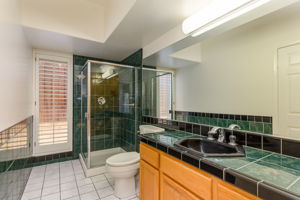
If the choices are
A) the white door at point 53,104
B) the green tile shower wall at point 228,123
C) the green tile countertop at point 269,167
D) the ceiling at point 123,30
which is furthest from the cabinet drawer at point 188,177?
the white door at point 53,104

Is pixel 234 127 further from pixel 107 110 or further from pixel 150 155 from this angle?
pixel 107 110

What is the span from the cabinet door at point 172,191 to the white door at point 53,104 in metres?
2.36

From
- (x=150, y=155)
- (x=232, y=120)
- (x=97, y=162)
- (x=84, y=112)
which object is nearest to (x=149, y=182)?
(x=150, y=155)

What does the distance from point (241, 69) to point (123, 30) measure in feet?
4.74

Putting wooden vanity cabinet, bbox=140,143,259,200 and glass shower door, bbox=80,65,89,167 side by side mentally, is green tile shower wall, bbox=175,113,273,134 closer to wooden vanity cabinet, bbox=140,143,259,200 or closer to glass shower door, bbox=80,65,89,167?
wooden vanity cabinet, bbox=140,143,259,200

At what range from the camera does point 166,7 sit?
1.41 m

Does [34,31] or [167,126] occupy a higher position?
[34,31]

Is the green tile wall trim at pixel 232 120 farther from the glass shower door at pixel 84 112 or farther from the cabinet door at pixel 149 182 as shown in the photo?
the glass shower door at pixel 84 112

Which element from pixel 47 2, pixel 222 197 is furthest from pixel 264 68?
pixel 47 2

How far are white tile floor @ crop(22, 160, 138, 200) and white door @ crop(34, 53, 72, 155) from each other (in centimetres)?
42

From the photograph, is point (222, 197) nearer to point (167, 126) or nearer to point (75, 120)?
point (167, 126)

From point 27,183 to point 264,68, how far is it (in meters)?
3.19

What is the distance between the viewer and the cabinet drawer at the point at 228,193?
0.69 m

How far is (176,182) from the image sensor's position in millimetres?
1072
